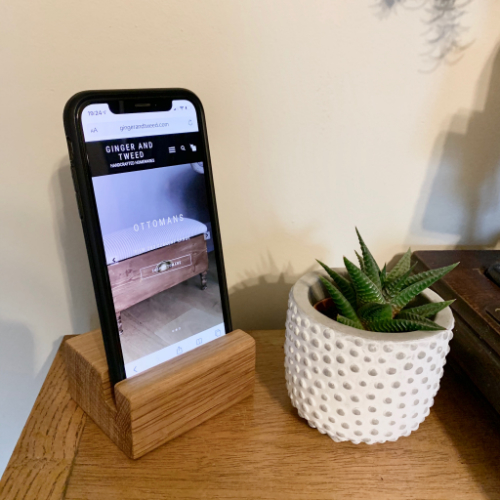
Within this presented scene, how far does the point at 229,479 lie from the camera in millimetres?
345

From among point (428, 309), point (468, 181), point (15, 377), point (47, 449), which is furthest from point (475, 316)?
point (15, 377)

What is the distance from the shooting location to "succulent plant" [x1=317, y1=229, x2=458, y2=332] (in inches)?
13.8

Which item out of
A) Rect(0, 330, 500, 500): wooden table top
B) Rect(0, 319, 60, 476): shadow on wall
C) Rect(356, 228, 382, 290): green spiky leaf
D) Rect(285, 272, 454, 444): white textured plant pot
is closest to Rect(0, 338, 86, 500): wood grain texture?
Rect(0, 330, 500, 500): wooden table top

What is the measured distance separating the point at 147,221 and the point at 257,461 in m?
0.24

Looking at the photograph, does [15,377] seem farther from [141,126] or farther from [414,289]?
[414,289]

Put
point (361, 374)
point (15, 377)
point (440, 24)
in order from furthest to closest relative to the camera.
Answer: point (15, 377), point (440, 24), point (361, 374)

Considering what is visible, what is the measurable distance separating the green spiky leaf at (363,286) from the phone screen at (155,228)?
5.5 inches

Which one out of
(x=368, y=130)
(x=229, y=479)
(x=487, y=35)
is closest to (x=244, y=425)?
(x=229, y=479)

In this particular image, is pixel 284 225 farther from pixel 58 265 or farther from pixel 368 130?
pixel 58 265

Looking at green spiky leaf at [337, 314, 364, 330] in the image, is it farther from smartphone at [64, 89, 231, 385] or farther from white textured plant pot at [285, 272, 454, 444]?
smartphone at [64, 89, 231, 385]

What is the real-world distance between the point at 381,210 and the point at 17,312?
48 cm

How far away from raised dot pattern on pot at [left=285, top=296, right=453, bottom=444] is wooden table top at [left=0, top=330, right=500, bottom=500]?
28 millimetres

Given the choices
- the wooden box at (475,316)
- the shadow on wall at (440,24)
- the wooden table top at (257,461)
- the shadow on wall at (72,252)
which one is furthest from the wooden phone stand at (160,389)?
the shadow on wall at (440,24)

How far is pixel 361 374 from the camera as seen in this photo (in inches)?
13.1
